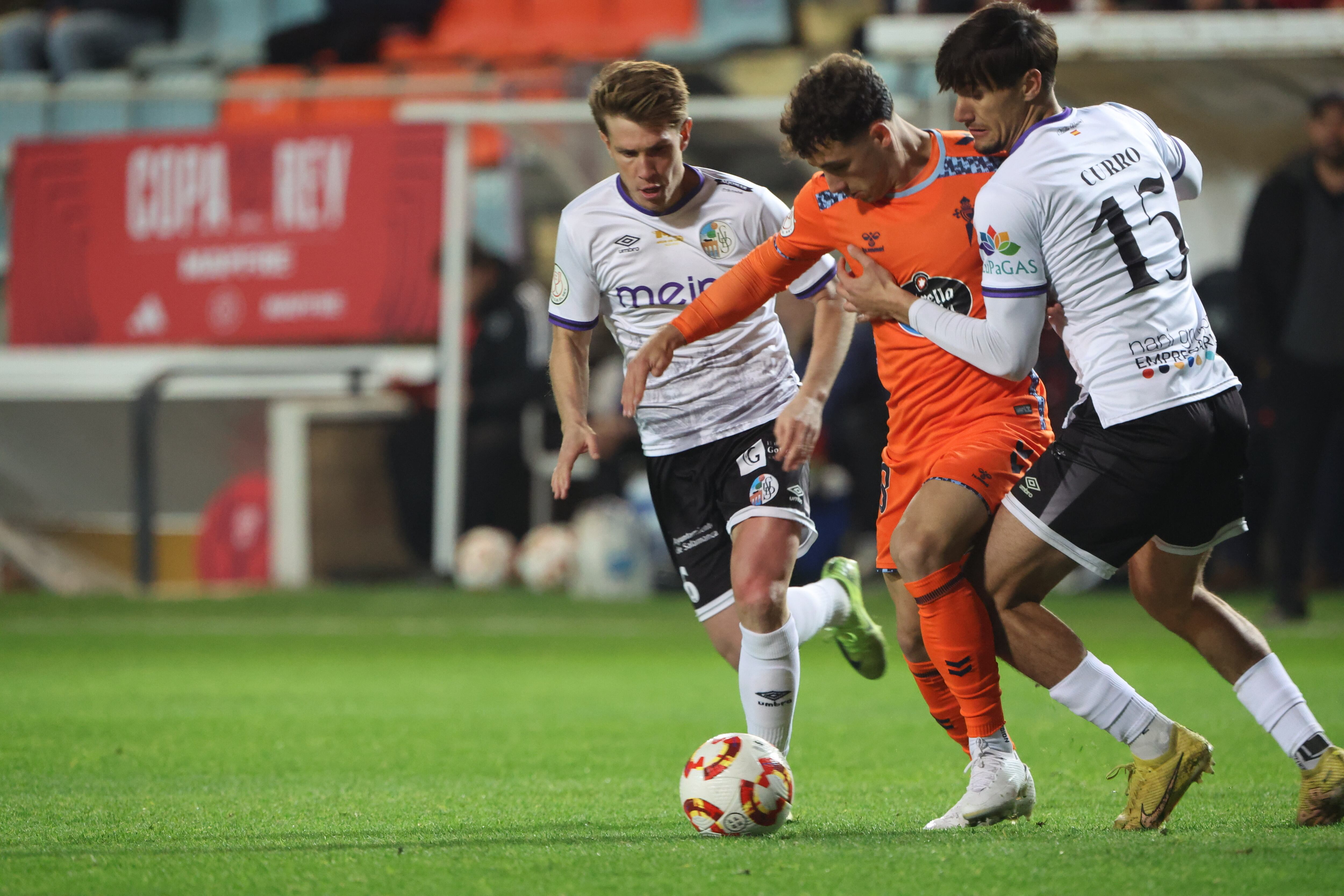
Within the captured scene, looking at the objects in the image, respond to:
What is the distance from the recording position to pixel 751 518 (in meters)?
4.86

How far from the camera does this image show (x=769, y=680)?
4746 mm

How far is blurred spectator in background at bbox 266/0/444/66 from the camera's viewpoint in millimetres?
17422

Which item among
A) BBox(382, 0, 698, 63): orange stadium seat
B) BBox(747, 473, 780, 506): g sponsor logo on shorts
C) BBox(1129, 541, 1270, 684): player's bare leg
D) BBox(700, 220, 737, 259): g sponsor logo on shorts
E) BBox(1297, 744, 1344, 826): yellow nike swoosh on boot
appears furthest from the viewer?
BBox(382, 0, 698, 63): orange stadium seat

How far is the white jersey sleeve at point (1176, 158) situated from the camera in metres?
4.14

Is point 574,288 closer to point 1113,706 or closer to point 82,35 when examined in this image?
point 1113,706

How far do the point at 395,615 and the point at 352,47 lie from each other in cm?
800

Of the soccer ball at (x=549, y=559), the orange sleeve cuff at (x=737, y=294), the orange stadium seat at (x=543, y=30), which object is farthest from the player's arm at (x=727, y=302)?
the orange stadium seat at (x=543, y=30)

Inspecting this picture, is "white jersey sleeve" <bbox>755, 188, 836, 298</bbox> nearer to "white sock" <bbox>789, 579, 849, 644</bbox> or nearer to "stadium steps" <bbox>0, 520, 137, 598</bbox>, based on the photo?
"white sock" <bbox>789, 579, 849, 644</bbox>

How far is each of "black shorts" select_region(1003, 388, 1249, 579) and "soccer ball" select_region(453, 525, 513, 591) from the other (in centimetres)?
885

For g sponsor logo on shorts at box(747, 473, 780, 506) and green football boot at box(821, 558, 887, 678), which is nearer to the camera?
g sponsor logo on shorts at box(747, 473, 780, 506)

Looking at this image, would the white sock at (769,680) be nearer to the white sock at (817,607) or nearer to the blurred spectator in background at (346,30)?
the white sock at (817,607)

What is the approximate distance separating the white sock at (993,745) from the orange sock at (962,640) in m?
0.01

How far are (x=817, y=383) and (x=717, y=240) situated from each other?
2.12 ft

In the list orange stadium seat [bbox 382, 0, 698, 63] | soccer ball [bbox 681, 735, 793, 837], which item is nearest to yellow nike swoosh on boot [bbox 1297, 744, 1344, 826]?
soccer ball [bbox 681, 735, 793, 837]
